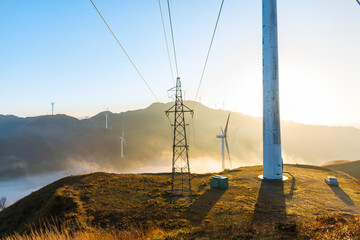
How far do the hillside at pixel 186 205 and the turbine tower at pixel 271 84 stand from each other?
5.37m

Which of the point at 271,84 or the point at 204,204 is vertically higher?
the point at 271,84

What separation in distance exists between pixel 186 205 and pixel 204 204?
2291 mm

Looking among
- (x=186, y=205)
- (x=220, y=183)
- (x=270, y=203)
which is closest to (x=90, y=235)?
(x=186, y=205)

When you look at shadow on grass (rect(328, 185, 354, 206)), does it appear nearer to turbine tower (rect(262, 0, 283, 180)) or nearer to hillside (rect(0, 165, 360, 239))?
hillside (rect(0, 165, 360, 239))

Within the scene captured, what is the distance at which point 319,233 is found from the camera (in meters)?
11.6

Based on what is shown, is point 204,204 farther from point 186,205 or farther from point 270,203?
point 270,203

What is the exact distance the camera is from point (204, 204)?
2531 cm

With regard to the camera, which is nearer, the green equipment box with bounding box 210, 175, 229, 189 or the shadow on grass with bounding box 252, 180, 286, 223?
the shadow on grass with bounding box 252, 180, 286, 223

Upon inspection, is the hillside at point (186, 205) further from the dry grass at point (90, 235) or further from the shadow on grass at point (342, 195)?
the dry grass at point (90, 235)

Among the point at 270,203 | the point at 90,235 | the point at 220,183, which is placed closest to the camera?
the point at 90,235

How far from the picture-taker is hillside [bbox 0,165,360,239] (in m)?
20.8

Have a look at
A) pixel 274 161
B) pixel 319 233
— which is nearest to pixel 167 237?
pixel 319 233

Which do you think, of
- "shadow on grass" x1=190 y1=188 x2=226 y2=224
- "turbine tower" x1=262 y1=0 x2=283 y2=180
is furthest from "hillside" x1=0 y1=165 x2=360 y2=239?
"turbine tower" x1=262 y1=0 x2=283 y2=180

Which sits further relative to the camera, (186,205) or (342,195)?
(342,195)
